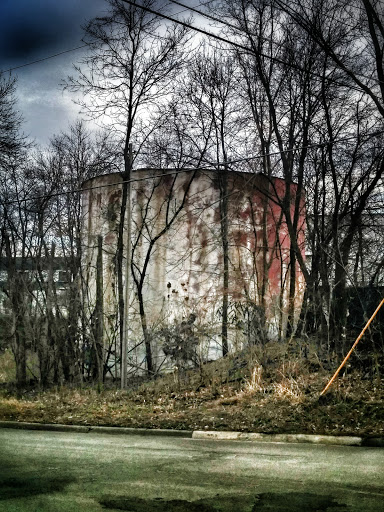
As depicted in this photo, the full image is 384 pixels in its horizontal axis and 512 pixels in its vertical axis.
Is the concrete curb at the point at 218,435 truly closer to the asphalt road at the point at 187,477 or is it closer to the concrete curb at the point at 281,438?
the concrete curb at the point at 281,438

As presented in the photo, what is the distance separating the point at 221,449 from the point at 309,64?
15.0 meters

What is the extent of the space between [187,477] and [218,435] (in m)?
4.73

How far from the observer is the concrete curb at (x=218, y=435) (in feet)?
37.3

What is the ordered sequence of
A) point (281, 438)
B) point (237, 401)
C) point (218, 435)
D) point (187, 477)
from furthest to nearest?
point (237, 401) → point (218, 435) → point (281, 438) → point (187, 477)

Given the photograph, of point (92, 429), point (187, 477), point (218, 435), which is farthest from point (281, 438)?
point (187, 477)

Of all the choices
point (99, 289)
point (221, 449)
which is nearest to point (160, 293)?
point (99, 289)

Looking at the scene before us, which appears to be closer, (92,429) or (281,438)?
(281,438)

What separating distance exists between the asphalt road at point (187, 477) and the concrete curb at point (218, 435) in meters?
0.56

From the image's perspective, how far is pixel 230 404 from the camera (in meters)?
15.1

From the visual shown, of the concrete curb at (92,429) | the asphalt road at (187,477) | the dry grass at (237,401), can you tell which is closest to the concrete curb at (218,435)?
the concrete curb at (92,429)

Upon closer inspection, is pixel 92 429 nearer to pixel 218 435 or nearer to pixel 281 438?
pixel 218 435

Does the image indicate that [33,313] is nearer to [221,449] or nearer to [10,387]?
[10,387]

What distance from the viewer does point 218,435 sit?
503 inches

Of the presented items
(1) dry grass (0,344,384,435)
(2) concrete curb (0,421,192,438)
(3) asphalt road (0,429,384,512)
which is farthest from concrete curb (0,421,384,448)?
Result: (3) asphalt road (0,429,384,512)
